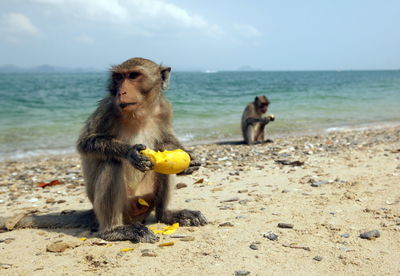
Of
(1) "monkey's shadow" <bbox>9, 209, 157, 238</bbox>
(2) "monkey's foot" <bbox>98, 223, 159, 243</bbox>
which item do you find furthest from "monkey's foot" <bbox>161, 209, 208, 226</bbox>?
(2) "monkey's foot" <bbox>98, 223, 159, 243</bbox>

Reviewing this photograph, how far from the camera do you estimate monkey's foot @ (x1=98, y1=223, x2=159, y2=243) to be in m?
4.18

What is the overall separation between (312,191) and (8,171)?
6691 mm

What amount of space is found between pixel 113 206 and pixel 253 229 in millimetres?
1457


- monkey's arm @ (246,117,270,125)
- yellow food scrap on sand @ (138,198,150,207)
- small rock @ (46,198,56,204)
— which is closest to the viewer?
yellow food scrap on sand @ (138,198,150,207)

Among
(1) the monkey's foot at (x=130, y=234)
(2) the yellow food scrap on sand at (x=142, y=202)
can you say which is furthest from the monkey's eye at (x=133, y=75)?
(1) the monkey's foot at (x=130, y=234)

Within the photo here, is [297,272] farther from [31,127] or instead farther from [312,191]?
[31,127]

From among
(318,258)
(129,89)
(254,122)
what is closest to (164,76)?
(129,89)

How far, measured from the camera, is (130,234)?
167 inches

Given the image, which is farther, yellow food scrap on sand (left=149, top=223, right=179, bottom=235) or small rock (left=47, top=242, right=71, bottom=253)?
yellow food scrap on sand (left=149, top=223, right=179, bottom=235)

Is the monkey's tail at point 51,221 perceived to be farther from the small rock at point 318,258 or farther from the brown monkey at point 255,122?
the brown monkey at point 255,122

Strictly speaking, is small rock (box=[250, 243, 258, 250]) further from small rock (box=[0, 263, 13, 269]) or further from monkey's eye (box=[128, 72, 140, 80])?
small rock (box=[0, 263, 13, 269])

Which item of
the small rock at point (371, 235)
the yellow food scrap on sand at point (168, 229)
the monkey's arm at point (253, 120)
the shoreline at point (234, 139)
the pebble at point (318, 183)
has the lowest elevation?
the shoreline at point (234, 139)

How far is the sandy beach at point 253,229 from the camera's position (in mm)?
3467

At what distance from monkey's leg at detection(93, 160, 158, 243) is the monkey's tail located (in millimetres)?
495
